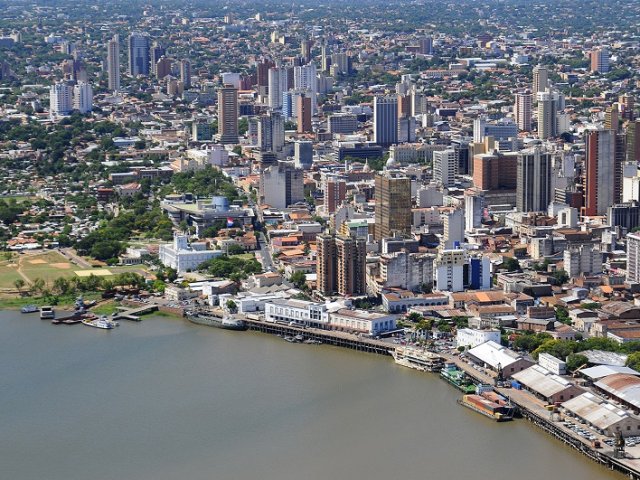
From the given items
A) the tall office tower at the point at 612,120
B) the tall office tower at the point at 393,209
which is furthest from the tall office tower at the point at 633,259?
the tall office tower at the point at 612,120

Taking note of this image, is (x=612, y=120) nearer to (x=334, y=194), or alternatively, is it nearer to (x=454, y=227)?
(x=334, y=194)

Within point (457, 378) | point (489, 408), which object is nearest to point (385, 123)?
point (457, 378)

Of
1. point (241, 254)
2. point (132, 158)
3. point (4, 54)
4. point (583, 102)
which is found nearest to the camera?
point (241, 254)

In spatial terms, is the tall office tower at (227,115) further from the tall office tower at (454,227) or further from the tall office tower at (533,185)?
the tall office tower at (454,227)

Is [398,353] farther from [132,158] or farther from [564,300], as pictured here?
[132,158]

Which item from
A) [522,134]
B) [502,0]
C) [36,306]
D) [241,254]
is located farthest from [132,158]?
[502,0]
